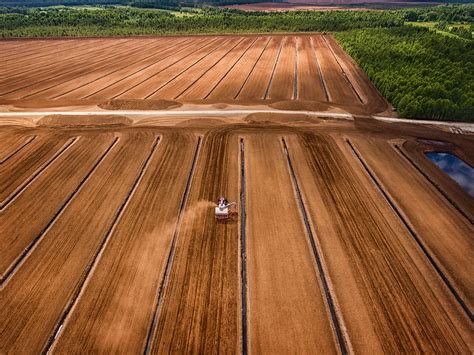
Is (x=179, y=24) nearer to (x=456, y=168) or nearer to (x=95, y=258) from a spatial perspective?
(x=456, y=168)

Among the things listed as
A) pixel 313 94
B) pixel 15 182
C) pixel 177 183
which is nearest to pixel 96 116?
pixel 15 182

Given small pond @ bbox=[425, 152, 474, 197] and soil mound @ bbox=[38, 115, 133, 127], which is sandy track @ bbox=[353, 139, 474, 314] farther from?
soil mound @ bbox=[38, 115, 133, 127]

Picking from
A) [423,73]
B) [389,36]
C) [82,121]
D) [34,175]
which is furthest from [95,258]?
[389,36]

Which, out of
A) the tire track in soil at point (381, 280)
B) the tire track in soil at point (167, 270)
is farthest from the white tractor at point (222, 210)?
the tire track in soil at point (381, 280)

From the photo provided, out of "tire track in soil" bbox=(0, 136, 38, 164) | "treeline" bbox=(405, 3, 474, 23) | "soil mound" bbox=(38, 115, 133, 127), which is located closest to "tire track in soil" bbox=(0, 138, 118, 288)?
"tire track in soil" bbox=(0, 136, 38, 164)

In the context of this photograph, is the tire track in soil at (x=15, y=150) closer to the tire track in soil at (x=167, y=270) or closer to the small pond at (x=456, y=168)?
the tire track in soil at (x=167, y=270)

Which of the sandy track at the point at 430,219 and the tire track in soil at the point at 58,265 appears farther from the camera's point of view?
the sandy track at the point at 430,219
